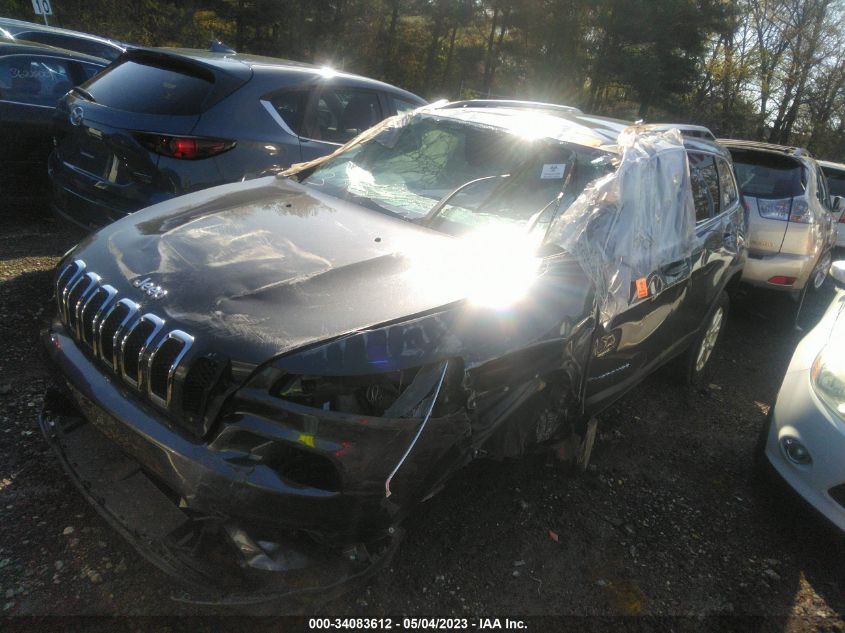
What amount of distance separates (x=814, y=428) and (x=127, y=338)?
9.40 feet

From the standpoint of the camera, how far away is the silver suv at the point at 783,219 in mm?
5703

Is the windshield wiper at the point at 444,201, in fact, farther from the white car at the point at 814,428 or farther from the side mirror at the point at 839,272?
the side mirror at the point at 839,272

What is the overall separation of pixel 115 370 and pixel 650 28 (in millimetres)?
32086

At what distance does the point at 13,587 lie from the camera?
6.58 ft

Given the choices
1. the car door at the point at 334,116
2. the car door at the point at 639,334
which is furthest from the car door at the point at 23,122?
the car door at the point at 639,334

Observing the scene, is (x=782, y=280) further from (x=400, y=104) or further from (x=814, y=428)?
(x=400, y=104)

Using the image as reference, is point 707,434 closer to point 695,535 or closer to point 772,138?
point 695,535

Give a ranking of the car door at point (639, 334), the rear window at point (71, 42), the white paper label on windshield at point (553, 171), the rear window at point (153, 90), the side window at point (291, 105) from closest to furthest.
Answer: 1. the car door at point (639, 334)
2. the white paper label on windshield at point (553, 171)
3. the rear window at point (153, 90)
4. the side window at point (291, 105)
5. the rear window at point (71, 42)

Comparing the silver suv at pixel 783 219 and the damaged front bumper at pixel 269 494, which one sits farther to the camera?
the silver suv at pixel 783 219

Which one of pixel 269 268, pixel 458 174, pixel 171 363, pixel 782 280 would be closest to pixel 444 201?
pixel 458 174

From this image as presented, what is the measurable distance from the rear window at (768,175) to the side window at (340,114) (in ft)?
11.7

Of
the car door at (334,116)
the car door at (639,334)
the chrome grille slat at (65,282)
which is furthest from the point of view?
the car door at (334,116)

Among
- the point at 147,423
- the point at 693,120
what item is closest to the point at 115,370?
the point at 147,423

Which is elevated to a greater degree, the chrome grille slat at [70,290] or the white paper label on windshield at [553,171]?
the white paper label on windshield at [553,171]
